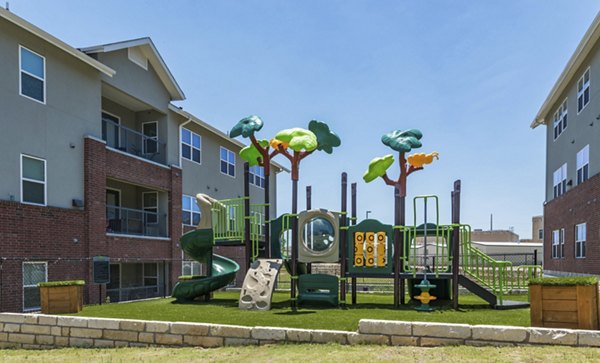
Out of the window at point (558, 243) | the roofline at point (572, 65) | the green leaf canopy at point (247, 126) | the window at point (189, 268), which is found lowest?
the window at point (189, 268)

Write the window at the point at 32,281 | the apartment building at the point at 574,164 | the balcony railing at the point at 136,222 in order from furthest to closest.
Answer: the balcony railing at the point at 136,222
the apartment building at the point at 574,164
the window at the point at 32,281

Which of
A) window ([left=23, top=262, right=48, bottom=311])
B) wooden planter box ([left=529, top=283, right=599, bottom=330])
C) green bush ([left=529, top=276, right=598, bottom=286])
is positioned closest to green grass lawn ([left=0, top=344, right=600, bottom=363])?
wooden planter box ([left=529, top=283, right=599, bottom=330])

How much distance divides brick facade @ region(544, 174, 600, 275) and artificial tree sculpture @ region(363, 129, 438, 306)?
8.40 m

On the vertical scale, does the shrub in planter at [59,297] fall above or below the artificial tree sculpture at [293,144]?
below

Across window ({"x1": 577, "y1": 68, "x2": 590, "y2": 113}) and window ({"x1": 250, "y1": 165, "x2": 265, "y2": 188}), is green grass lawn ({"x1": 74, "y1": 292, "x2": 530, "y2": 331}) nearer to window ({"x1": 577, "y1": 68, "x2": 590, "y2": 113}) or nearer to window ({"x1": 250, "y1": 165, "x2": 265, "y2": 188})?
window ({"x1": 577, "y1": 68, "x2": 590, "y2": 113})

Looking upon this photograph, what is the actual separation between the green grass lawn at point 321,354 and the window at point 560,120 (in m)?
18.6

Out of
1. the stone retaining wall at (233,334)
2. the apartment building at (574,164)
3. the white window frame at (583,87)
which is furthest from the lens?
the white window frame at (583,87)

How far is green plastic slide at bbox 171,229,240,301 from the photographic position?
13320mm

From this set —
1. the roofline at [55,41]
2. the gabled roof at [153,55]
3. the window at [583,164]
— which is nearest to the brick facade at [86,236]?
the roofline at [55,41]

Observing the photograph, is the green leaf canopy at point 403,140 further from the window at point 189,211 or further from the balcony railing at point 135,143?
the window at point 189,211

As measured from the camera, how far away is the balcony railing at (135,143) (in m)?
18.0

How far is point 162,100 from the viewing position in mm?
19438

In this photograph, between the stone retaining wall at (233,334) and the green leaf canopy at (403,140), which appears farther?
the green leaf canopy at (403,140)

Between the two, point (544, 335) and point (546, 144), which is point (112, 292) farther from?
point (546, 144)
